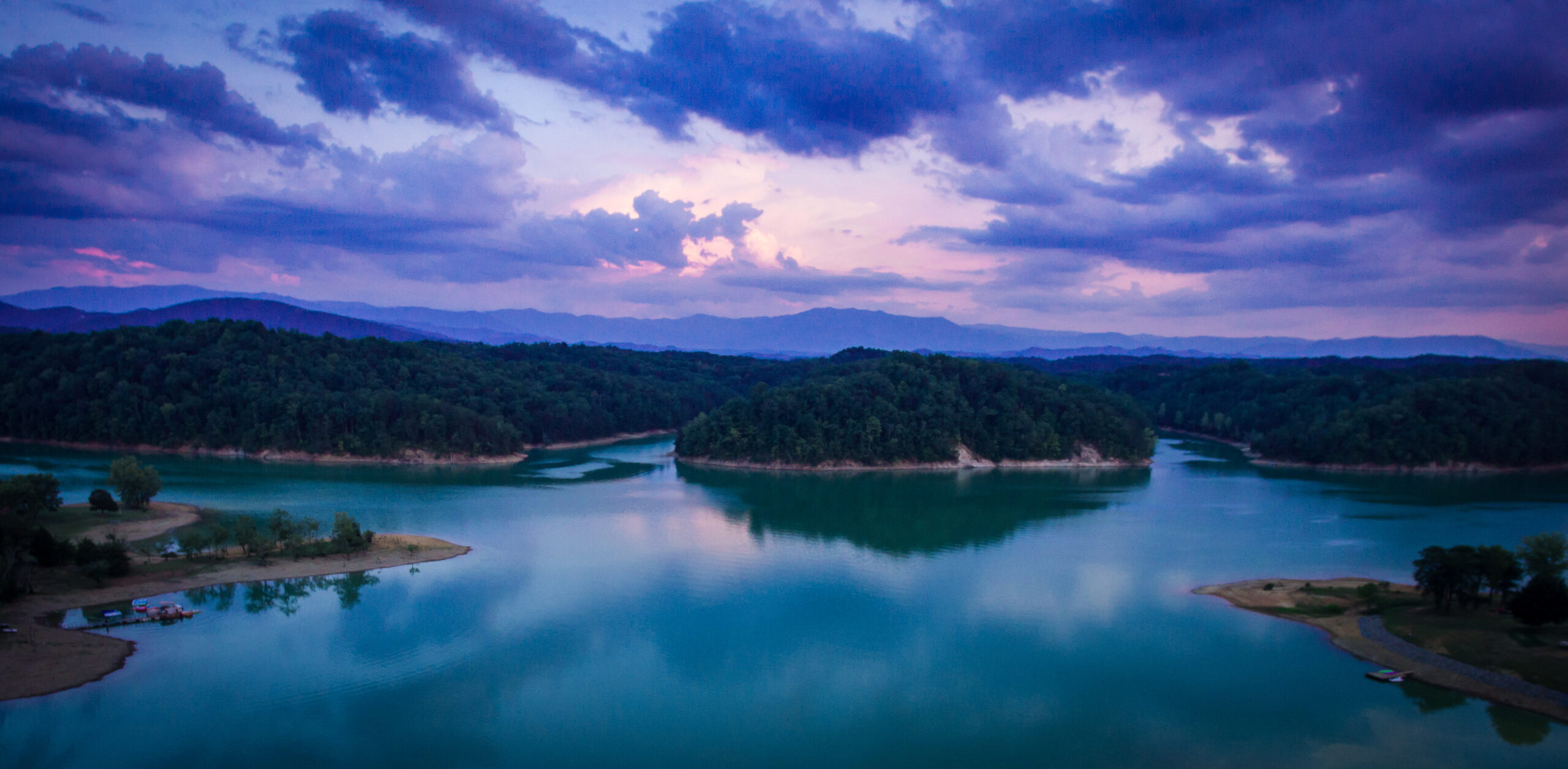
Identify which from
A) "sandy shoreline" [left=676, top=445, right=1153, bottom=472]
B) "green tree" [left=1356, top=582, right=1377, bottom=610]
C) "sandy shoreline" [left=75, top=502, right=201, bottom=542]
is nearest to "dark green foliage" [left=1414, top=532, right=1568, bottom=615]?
"green tree" [left=1356, top=582, right=1377, bottom=610]

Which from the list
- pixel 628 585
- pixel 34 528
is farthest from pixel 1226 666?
pixel 34 528

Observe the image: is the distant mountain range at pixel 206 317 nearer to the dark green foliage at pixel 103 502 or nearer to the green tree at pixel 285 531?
the dark green foliage at pixel 103 502

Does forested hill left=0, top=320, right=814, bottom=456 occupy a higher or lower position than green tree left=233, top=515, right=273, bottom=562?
higher

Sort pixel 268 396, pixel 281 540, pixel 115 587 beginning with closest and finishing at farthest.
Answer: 1. pixel 115 587
2. pixel 281 540
3. pixel 268 396

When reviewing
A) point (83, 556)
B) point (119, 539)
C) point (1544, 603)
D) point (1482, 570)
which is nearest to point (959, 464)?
point (1482, 570)

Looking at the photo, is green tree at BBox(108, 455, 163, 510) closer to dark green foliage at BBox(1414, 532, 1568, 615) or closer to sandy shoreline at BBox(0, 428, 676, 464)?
sandy shoreline at BBox(0, 428, 676, 464)

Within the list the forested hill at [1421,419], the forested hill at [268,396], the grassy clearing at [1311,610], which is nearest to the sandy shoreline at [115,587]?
the forested hill at [268,396]

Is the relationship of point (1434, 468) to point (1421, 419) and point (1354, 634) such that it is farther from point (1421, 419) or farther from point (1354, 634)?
point (1354, 634)
